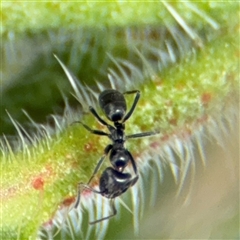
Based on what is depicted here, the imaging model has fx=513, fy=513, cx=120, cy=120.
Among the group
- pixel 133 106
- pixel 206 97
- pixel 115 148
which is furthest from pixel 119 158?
pixel 206 97

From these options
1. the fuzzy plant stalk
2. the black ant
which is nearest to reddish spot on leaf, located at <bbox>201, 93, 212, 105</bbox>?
the fuzzy plant stalk

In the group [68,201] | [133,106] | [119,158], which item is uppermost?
[133,106]

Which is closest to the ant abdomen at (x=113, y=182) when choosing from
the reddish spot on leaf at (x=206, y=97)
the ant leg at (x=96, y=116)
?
the ant leg at (x=96, y=116)

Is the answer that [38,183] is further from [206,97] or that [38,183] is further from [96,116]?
[206,97]

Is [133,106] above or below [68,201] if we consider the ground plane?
above

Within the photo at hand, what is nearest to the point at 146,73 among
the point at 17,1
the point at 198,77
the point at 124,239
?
the point at 198,77
